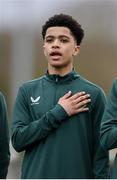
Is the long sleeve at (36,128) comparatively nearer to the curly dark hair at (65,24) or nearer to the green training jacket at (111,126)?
the green training jacket at (111,126)

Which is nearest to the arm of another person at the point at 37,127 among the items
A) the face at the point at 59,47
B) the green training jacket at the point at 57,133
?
the green training jacket at the point at 57,133

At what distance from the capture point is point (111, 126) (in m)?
3.08

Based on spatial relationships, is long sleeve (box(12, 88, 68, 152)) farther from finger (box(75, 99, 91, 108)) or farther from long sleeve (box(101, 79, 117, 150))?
long sleeve (box(101, 79, 117, 150))

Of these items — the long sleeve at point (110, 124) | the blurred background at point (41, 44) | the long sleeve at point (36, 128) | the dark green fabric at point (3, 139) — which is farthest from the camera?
the blurred background at point (41, 44)

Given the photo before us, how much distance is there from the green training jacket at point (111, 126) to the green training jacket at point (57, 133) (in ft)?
0.92

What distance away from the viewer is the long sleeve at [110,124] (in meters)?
3.02

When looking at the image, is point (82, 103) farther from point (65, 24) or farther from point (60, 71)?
point (65, 24)

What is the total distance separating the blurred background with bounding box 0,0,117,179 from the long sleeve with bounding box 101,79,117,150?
23.2 feet

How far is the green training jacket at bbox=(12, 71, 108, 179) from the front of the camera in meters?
3.32

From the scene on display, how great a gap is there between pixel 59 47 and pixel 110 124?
0.63m

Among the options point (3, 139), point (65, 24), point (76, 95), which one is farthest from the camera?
point (3, 139)

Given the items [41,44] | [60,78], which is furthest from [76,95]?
[41,44]

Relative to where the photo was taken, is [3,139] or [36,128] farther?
[3,139]

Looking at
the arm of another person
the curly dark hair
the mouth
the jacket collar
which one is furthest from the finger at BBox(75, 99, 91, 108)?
the curly dark hair
